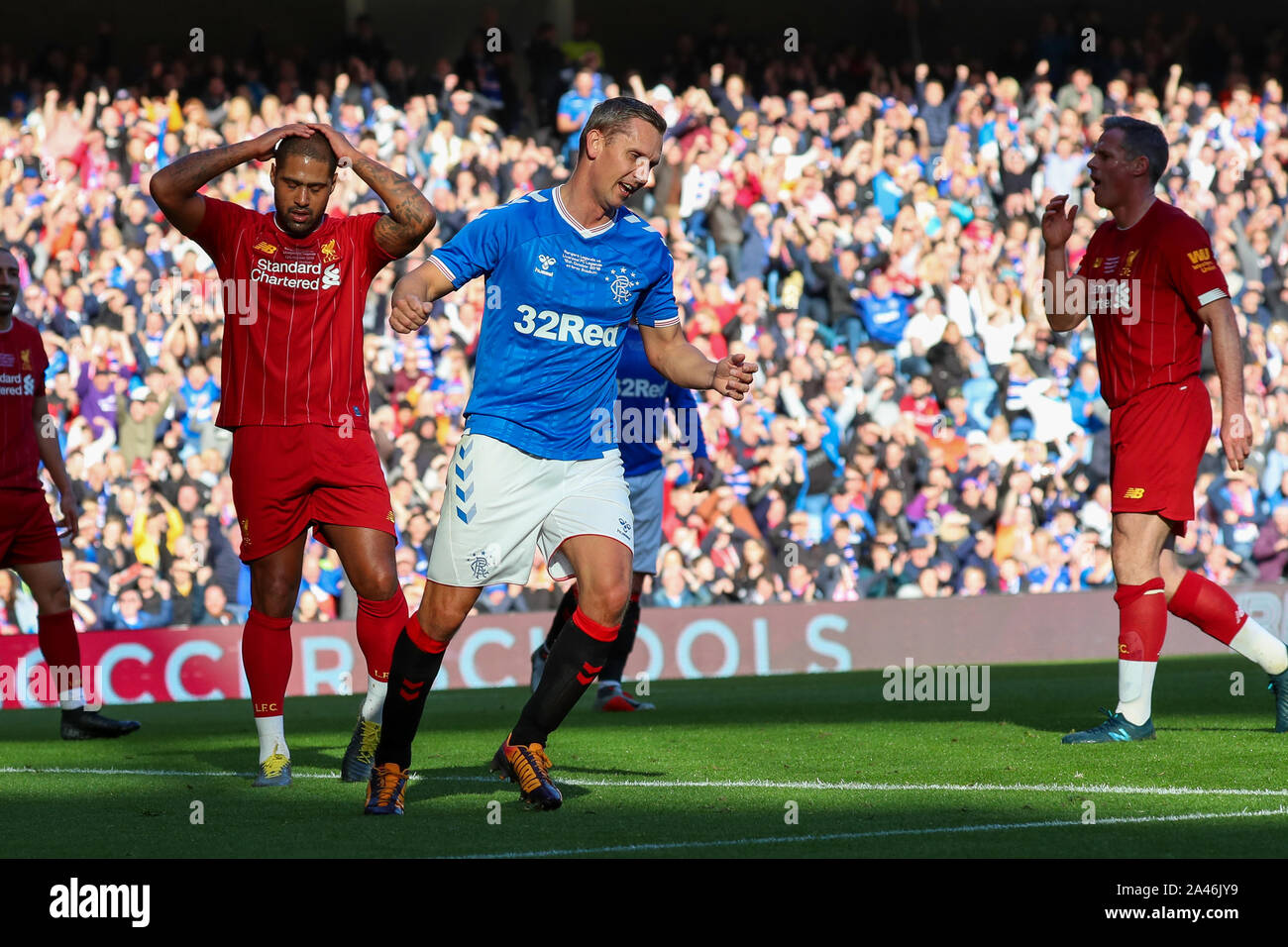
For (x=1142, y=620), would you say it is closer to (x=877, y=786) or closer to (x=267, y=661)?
(x=877, y=786)

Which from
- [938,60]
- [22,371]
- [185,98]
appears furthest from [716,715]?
[938,60]

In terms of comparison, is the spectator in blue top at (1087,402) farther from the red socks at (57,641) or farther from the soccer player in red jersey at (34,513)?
the red socks at (57,641)

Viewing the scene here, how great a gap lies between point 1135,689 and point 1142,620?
31 centimetres

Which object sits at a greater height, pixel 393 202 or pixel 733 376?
pixel 393 202

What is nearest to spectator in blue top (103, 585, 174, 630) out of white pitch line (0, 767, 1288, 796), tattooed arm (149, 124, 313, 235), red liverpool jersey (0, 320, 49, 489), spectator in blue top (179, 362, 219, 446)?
spectator in blue top (179, 362, 219, 446)

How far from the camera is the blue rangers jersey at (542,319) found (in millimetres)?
5637

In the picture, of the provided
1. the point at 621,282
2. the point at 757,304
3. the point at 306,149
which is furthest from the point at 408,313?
the point at 757,304

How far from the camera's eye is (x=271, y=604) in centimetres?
669

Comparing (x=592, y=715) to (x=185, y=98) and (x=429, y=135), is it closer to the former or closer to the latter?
(x=429, y=135)

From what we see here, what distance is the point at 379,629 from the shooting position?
671 centimetres

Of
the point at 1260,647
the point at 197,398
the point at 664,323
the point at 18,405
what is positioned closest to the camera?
the point at 664,323

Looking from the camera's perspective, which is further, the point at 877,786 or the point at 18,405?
the point at 18,405

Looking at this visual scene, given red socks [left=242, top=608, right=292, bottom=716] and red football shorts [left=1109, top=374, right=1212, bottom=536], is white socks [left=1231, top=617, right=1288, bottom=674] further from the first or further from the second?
red socks [left=242, top=608, right=292, bottom=716]

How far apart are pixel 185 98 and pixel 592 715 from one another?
10.9m
